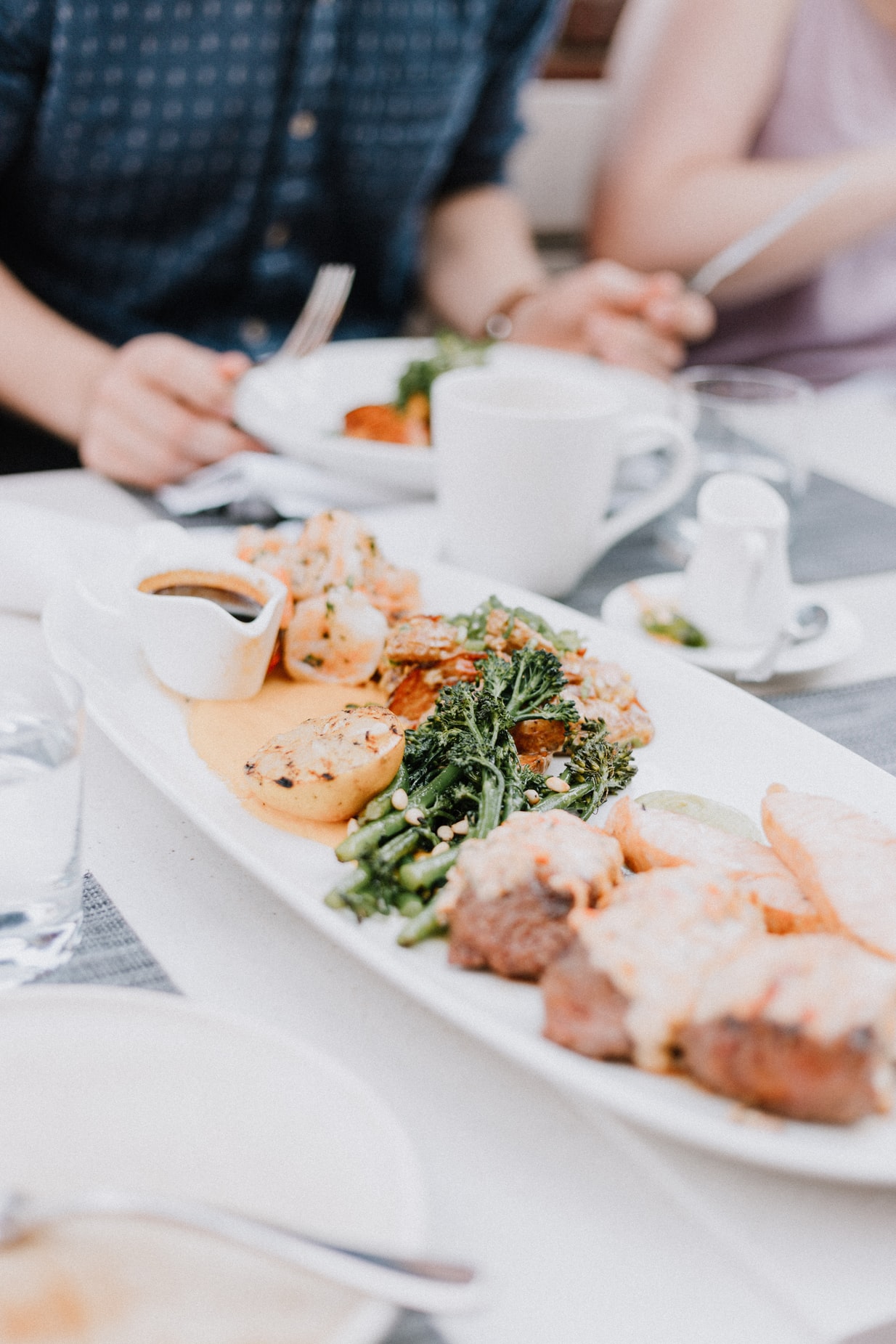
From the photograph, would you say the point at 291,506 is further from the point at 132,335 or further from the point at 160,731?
the point at 132,335

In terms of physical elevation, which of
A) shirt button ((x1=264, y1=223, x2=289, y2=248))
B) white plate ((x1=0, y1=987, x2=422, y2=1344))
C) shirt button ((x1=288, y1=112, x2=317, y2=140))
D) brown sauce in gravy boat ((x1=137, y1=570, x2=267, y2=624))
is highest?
shirt button ((x1=288, y1=112, x2=317, y2=140))

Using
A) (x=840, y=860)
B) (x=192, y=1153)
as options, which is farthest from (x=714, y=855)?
(x=192, y=1153)

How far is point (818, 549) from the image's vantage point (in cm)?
192

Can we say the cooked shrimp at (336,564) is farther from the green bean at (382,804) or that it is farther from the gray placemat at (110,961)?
the gray placemat at (110,961)

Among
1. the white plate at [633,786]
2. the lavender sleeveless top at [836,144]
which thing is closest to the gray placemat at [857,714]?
the white plate at [633,786]

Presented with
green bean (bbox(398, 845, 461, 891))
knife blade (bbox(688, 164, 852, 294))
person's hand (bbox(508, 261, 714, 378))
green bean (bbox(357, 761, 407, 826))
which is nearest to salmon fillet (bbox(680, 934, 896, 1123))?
green bean (bbox(398, 845, 461, 891))

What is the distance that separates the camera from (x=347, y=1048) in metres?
0.87

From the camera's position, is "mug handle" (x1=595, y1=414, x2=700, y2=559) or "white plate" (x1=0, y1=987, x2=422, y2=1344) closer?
"white plate" (x1=0, y1=987, x2=422, y2=1344)

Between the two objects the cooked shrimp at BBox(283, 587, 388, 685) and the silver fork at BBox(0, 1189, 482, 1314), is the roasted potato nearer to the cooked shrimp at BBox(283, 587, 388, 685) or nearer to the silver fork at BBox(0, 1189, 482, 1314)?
the cooked shrimp at BBox(283, 587, 388, 685)

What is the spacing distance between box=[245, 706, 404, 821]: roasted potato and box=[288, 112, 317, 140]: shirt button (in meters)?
1.90

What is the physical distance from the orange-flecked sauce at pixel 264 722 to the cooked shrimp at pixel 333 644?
0.02 meters

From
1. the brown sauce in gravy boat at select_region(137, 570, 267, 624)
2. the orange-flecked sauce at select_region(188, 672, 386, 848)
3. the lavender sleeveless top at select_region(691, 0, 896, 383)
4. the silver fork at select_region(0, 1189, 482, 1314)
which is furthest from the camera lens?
the lavender sleeveless top at select_region(691, 0, 896, 383)

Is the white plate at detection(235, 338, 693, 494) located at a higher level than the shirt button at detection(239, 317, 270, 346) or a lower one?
higher

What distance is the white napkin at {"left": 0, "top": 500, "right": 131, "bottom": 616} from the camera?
4.73ft
